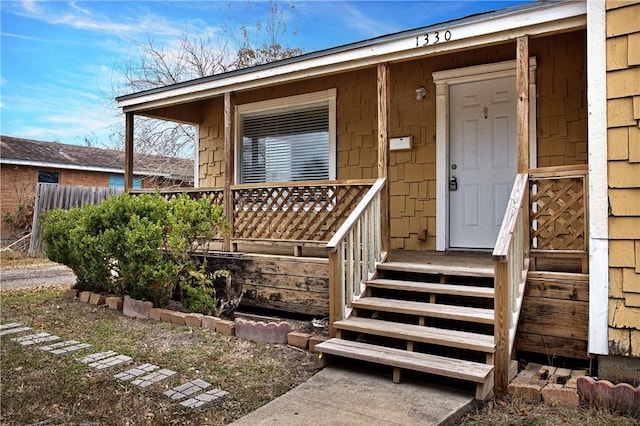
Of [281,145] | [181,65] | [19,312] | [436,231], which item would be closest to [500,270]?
[436,231]

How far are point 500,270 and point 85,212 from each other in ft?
17.5

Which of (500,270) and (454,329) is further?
(454,329)

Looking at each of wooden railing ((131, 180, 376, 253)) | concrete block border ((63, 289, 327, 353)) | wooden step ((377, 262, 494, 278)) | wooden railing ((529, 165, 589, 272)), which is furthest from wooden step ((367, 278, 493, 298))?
wooden railing ((131, 180, 376, 253))

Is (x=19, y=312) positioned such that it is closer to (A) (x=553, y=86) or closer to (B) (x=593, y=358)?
A: (B) (x=593, y=358)

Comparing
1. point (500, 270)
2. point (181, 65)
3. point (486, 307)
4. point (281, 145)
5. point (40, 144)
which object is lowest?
point (486, 307)

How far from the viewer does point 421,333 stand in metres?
3.62

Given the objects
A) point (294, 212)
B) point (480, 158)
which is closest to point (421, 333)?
point (294, 212)

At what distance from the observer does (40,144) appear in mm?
18000

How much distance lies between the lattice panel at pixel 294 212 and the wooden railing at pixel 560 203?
176 cm

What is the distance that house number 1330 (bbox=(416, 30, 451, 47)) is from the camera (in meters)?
4.33

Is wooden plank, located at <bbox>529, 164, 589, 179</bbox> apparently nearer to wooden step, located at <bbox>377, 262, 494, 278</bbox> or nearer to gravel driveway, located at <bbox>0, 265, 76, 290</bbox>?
wooden step, located at <bbox>377, 262, 494, 278</bbox>

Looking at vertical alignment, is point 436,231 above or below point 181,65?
below

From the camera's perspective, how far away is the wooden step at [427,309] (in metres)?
3.61

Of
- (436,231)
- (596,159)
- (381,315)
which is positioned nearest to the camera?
(596,159)
